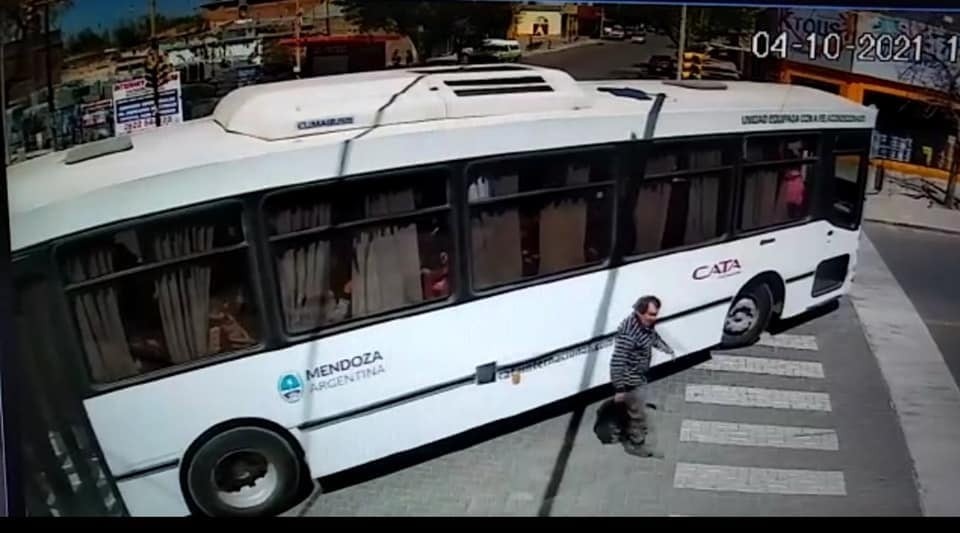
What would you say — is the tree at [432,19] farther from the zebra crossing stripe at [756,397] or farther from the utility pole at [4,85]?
the zebra crossing stripe at [756,397]

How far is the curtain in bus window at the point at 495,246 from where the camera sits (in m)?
2.61

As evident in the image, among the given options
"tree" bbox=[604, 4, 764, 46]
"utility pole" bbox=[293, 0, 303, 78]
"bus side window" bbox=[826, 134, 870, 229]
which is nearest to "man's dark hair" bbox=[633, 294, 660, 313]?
"bus side window" bbox=[826, 134, 870, 229]

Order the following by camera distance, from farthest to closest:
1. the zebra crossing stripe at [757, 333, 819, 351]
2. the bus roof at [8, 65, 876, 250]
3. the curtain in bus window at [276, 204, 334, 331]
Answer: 1. the zebra crossing stripe at [757, 333, 819, 351]
2. the curtain in bus window at [276, 204, 334, 331]
3. the bus roof at [8, 65, 876, 250]

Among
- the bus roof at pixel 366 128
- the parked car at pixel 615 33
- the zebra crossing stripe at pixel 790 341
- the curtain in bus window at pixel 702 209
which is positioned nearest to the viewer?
the bus roof at pixel 366 128

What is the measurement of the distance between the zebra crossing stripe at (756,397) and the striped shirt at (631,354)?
14 centimetres

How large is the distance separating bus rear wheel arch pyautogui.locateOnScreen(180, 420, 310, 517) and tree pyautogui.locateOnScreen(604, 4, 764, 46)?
4.36ft

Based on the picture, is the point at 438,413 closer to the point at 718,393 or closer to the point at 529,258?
the point at 529,258

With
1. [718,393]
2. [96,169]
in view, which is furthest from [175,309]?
[718,393]

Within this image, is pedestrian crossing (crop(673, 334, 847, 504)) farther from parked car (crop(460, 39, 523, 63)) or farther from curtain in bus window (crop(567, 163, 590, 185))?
parked car (crop(460, 39, 523, 63))

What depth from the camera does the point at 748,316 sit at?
110 inches

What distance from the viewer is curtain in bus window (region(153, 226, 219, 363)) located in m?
2.46

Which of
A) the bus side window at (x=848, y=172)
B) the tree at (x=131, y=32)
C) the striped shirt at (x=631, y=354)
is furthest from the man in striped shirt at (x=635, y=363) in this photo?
the tree at (x=131, y=32)

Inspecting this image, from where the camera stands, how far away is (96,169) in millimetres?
2398

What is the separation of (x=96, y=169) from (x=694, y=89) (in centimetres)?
146
